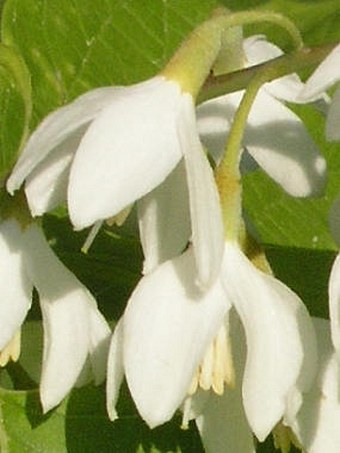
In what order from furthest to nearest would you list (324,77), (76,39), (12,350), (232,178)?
(76,39)
(12,350)
(232,178)
(324,77)

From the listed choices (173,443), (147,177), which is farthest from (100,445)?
(147,177)

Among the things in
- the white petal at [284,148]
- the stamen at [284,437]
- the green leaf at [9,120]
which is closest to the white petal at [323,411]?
the stamen at [284,437]

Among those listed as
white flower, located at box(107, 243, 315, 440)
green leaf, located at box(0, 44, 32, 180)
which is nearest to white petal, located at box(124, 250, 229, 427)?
white flower, located at box(107, 243, 315, 440)

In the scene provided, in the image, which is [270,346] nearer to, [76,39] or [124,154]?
[124,154]

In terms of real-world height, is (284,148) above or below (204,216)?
below

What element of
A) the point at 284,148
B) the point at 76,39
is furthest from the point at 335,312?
the point at 76,39

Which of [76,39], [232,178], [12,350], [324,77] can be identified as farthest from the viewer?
[76,39]

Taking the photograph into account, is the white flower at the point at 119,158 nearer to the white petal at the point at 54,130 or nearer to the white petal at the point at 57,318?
the white petal at the point at 54,130
